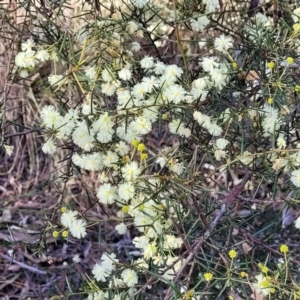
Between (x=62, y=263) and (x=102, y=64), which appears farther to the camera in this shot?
(x=62, y=263)

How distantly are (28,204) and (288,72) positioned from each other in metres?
1.46

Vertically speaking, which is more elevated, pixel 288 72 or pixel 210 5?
pixel 210 5

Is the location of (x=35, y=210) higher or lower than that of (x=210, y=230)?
lower

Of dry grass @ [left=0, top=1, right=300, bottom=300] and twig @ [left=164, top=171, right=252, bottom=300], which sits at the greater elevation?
twig @ [left=164, top=171, right=252, bottom=300]

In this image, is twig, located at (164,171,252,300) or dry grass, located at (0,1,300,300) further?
dry grass, located at (0,1,300,300)

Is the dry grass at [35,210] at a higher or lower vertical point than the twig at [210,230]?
lower

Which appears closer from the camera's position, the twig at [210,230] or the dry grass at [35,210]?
the twig at [210,230]

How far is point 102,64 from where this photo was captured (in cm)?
111

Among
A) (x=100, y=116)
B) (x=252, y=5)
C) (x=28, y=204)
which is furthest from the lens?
(x=28, y=204)

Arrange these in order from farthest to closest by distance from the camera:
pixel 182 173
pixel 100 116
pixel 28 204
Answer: pixel 28 204, pixel 182 173, pixel 100 116

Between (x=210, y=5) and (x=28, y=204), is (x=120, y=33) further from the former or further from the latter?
(x=28, y=204)

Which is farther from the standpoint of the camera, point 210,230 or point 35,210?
point 35,210

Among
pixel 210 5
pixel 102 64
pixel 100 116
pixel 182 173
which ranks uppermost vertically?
pixel 210 5

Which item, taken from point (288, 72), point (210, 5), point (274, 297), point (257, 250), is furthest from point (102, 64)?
point (257, 250)
